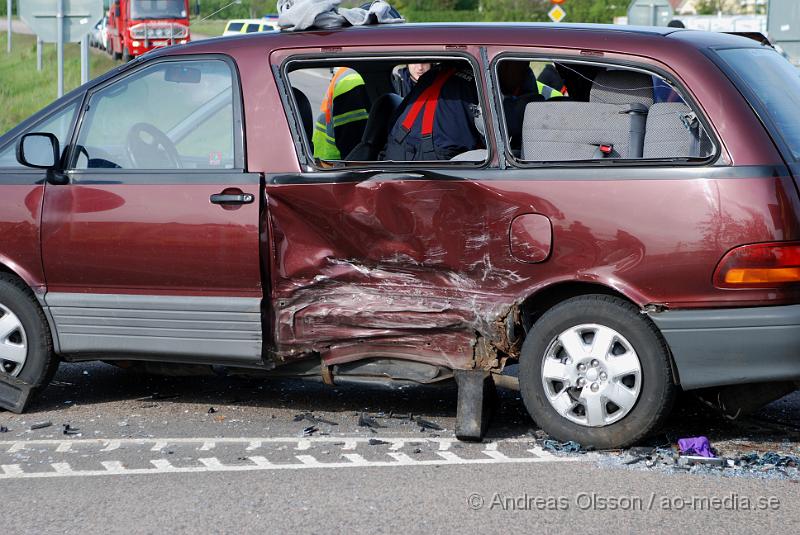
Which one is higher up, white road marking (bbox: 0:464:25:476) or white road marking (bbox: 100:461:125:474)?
white road marking (bbox: 100:461:125:474)

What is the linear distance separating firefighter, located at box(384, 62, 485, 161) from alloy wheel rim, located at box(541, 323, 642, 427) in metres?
1.09

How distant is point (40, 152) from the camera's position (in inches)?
240

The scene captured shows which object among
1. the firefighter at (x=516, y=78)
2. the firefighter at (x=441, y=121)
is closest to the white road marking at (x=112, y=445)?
the firefighter at (x=441, y=121)

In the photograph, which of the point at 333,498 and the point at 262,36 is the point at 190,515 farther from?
the point at 262,36

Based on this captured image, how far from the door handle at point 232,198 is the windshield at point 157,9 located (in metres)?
27.3

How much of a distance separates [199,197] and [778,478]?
2874 millimetres

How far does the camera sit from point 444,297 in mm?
5590

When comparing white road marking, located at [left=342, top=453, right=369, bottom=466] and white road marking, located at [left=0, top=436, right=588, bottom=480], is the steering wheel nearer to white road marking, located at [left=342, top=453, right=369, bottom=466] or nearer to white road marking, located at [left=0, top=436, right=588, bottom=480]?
white road marking, located at [left=0, top=436, right=588, bottom=480]

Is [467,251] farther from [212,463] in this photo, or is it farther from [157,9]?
A: [157,9]

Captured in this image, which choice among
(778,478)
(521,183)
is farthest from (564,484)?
(521,183)

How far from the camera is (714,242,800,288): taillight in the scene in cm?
492

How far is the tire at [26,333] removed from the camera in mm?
6172

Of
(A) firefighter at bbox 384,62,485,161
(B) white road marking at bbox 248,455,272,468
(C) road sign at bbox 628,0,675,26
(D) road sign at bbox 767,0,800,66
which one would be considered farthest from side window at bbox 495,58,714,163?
(C) road sign at bbox 628,0,675,26

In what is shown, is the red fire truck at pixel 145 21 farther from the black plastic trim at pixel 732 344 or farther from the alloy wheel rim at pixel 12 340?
the black plastic trim at pixel 732 344
